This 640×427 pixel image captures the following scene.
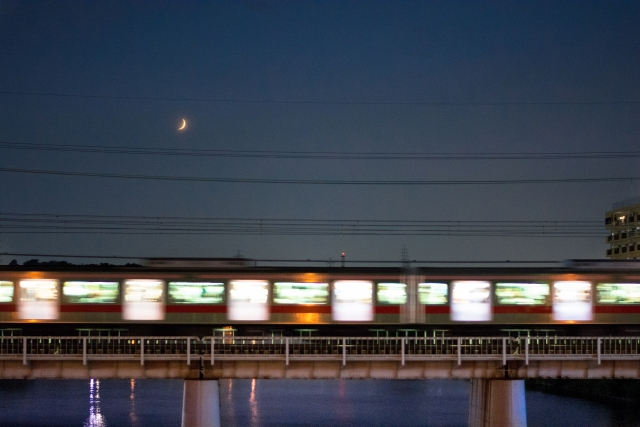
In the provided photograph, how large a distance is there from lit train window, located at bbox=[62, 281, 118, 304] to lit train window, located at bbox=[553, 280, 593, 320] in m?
18.4

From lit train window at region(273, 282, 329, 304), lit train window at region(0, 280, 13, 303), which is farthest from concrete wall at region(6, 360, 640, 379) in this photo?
lit train window at region(0, 280, 13, 303)

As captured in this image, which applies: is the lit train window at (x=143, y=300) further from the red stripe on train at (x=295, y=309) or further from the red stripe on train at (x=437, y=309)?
the red stripe on train at (x=437, y=309)

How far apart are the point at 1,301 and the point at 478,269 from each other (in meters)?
19.7

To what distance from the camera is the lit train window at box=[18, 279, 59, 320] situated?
30.4 m

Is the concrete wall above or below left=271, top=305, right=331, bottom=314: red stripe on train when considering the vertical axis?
below

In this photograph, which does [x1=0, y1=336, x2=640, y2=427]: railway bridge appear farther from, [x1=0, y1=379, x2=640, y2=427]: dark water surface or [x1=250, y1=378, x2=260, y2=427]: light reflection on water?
[x1=250, y1=378, x2=260, y2=427]: light reflection on water

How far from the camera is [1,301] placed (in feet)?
99.9

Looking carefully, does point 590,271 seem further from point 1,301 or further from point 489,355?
point 1,301

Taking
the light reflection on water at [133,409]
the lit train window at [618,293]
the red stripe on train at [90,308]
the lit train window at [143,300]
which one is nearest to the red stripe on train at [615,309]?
the lit train window at [618,293]

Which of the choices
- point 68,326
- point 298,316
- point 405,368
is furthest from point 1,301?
point 405,368

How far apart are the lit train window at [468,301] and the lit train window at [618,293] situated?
5.05 metres

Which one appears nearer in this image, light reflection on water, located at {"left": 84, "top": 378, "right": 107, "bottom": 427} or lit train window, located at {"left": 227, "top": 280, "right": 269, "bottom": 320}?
lit train window, located at {"left": 227, "top": 280, "right": 269, "bottom": 320}

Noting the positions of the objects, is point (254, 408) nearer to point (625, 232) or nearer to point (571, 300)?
point (571, 300)

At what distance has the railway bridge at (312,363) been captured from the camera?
26297mm
